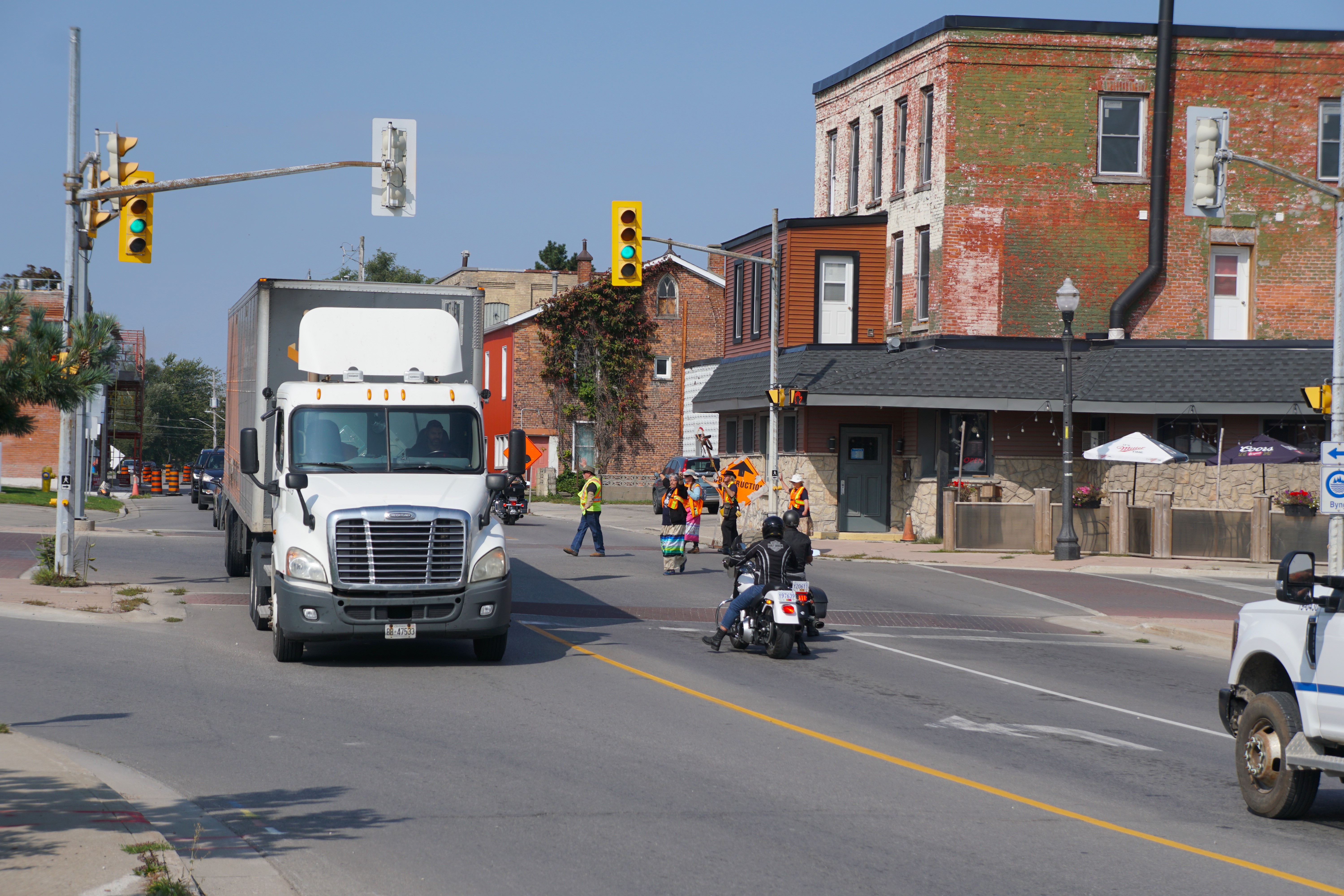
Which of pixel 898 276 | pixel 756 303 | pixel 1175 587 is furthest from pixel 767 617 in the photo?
pixel 756 303

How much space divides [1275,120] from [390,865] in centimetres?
A: 3413

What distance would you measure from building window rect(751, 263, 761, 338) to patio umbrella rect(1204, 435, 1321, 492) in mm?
13328

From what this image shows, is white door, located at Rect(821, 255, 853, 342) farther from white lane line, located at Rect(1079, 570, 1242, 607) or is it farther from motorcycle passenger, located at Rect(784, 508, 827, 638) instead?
motorcycle passenger, located at Rect(784, 508, 827, 638)

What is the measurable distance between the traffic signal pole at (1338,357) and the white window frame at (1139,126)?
17.0m

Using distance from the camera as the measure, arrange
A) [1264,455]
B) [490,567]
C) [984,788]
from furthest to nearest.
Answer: [1264,455] < [490,567] < [984,788]

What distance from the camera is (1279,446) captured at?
30.0 m

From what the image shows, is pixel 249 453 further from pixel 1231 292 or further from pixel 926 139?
pixel 1231 292

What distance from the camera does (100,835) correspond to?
6.92m

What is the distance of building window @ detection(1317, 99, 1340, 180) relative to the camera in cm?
3528

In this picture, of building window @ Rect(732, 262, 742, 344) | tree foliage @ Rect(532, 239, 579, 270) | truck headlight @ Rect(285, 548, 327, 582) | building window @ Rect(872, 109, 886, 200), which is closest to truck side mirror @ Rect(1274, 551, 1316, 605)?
truck headlight @ Rect(285, 548, 327, 582)

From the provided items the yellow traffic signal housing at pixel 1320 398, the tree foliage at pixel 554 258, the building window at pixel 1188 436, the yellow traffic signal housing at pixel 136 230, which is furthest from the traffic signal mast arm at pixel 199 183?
the tree foliage at pixel 554 258

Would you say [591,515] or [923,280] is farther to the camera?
[923,280]

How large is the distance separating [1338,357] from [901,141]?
20245 mm

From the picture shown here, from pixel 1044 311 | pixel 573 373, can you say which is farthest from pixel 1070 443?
pixel 573 373
